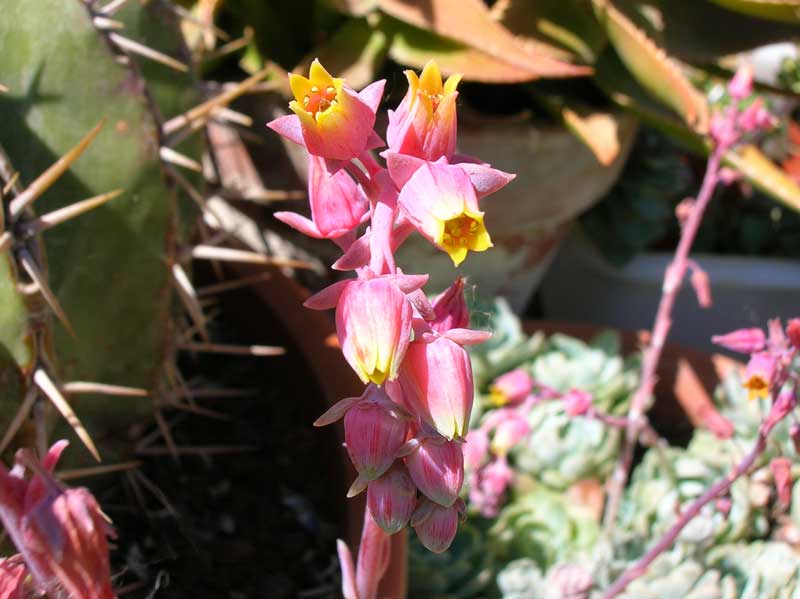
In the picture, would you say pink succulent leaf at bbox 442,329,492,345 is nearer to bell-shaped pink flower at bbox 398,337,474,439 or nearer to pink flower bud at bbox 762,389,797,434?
bell-shaped pink flower at bbox 398,337,474,439

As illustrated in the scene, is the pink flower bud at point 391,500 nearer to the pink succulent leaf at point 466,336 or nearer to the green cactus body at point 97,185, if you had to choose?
the pink succulent leaf at point 466,336

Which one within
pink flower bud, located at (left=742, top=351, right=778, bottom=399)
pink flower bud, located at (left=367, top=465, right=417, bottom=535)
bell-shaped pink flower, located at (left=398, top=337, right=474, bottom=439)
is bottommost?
pink flower bud, located at (left=742, top=351, right=778, bottom=399)

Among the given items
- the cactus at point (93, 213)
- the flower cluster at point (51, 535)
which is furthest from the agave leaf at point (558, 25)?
the flower cluster at point (51, 535)

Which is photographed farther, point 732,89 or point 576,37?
point 576,37

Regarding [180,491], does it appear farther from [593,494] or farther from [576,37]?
[576,37]

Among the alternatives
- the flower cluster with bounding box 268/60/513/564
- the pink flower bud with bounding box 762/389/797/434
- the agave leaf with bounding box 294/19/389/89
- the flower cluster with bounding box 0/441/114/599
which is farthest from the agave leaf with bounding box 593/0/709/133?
the flower cluster with bounding box 0/441/114/599

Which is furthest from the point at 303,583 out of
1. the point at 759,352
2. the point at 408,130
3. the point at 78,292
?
the point at 408,130

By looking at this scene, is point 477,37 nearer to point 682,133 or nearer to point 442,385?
point 682,133
